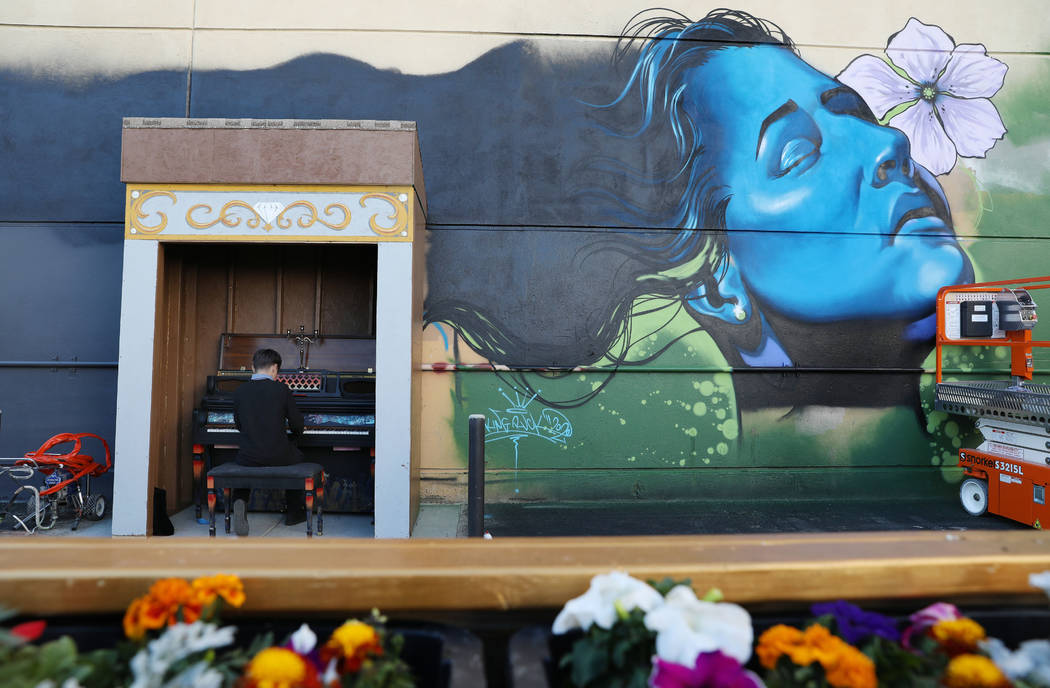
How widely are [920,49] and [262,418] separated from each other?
21.1 feet

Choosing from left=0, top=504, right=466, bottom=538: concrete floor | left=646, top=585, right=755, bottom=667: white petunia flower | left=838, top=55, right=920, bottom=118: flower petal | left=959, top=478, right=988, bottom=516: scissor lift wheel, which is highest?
left=838, top=55, right=920, bottom=118: flower petal

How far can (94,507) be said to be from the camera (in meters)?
4.03

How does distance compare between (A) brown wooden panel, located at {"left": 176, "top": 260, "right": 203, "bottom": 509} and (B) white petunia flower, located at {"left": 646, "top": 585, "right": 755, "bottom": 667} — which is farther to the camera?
(A) brown wooden panel, located at {"left": 176, "top": 260, "right": 203, "bottom": 509}

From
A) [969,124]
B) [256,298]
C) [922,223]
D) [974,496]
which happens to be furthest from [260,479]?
[969,124]

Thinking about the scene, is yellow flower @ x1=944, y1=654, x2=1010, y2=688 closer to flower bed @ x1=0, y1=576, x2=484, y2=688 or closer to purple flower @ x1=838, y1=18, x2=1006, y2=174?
flower bed @ x1=0, y1=576, x2=484, y2=688

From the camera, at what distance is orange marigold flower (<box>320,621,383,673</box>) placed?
772 millimetres

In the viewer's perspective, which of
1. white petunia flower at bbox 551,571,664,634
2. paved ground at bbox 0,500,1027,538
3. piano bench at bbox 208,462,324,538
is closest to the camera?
white petunia flower at bbox 551,571,664,634

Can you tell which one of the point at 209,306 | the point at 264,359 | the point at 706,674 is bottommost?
the point at 706,674

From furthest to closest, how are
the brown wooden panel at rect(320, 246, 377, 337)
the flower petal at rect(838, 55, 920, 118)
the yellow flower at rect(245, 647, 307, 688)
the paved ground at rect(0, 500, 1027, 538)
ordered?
the flower petal at rect(838, 55, 920, 118)
the brown wooden panel at rect(320, 246, 377, 337)
the paved ground at rect(0, 500, 1027, 538)
the yellow flower at rect(245, 647, 307, 688)

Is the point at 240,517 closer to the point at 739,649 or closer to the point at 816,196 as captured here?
the point at 739,649

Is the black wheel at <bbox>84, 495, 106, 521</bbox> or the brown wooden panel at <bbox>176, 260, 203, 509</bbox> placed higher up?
the brown wooden panel at <bbox>176, 260, 203, 509</bbox>

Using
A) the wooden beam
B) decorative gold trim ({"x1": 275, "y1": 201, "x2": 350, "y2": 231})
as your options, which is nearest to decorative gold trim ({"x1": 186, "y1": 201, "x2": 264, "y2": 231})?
decorative gold trim ({"x1": 275, "y1": 201, "x2": 350, "y2": 231})

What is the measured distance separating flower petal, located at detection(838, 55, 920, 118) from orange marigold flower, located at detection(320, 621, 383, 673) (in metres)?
5.91

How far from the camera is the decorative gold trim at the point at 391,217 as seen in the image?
370 centimetres
